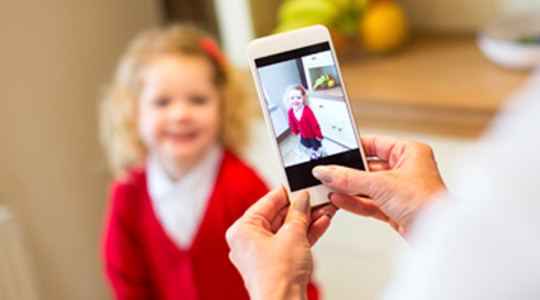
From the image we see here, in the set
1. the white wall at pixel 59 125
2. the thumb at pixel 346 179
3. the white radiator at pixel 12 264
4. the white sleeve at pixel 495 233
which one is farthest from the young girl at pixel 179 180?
the white sleeve at pixel 495 233

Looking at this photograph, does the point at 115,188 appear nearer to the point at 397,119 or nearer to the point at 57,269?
the point at 57,269

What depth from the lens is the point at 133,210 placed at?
1.38 metres

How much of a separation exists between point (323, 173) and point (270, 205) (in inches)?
2.7

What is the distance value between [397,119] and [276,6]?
49 centimetres

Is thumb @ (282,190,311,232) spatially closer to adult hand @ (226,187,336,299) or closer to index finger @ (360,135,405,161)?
adult hand @ (226,187,336,299)

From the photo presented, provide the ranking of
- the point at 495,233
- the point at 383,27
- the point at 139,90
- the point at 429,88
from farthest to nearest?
the point at 383,27 < the point at 429,88 < the point at 139,90 < the point at 495,233

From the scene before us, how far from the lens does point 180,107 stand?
4.17 feet

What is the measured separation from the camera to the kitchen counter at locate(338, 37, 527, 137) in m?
1.42

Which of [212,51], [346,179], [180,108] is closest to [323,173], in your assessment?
[346,179]

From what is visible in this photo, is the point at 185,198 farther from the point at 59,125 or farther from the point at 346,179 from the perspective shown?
the point at 346,179

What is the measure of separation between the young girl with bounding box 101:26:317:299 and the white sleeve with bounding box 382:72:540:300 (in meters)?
0.90

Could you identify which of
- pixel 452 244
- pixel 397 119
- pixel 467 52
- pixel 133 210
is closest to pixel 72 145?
pixel 133 210

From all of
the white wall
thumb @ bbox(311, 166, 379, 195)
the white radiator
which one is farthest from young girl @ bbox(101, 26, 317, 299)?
thumb @ bbox(311, 166, 379, 195)

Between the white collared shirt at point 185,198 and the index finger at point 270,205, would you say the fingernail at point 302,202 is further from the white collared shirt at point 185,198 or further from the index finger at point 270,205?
the white collared shirt at point 185,198
